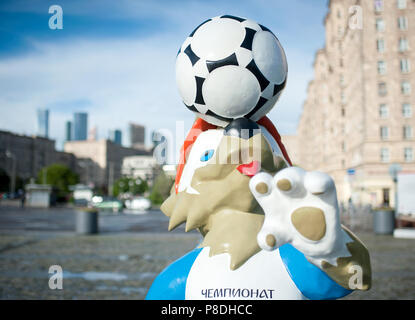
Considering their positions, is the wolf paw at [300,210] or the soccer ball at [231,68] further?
the soccer ball at [231,68]

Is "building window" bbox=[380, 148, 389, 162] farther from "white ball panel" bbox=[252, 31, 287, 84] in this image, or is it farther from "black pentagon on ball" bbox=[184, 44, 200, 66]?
"black pentagon on ball" bbox=[184, 44, 200, 66]

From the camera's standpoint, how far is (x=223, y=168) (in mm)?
2281

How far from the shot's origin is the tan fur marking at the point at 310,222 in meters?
1.78

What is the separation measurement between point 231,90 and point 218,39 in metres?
0.34

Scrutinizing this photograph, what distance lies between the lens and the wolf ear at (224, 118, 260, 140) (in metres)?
2.29

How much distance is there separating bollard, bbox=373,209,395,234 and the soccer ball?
14.3m

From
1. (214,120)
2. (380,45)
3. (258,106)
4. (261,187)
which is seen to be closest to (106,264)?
(214,120)

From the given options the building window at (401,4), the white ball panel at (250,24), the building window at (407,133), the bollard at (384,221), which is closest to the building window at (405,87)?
the building window at (407,133)

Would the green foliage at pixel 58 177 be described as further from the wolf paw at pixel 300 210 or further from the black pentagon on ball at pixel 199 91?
the wolf paw at pixel 300 210

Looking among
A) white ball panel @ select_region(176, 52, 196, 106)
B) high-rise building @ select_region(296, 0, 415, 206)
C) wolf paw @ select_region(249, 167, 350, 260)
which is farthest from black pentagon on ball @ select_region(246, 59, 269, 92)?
high-rise building @ select_region(296, 0, 415, 206)

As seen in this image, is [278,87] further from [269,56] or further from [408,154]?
[408,154]

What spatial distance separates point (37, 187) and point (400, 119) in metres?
37.1

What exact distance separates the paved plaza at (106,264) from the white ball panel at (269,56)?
15.0 ft
